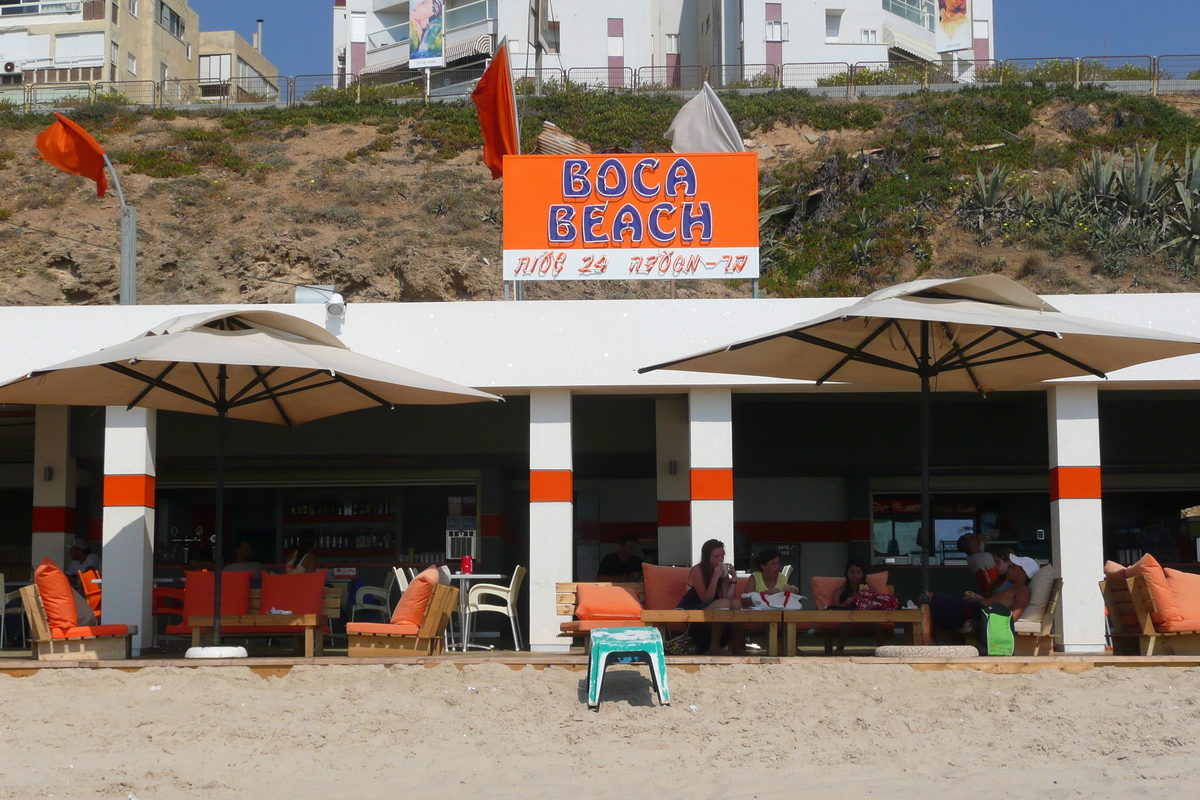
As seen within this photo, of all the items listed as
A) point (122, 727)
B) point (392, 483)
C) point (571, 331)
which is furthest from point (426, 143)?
point (122, 727)

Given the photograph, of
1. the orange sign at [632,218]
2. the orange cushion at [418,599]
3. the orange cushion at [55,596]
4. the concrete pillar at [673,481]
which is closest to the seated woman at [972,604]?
the concrete pillar at [673,481]

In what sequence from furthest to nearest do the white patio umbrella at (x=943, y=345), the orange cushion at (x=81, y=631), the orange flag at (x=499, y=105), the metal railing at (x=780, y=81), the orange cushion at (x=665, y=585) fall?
the metal railing at (x=780, y=81) < the orange flag at (x=499, y=105) < the orange cushion at (x=665, y=585) < the orange cushion at (x=81, y=631) < the white patio umbrella at (x=943, y=345)

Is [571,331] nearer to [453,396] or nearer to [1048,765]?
[453,396]

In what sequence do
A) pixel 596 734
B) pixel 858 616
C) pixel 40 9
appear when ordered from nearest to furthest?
pixel 596 734, pixel 858 616, pixel 40 9

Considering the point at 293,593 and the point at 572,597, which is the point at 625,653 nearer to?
the point at 572,597

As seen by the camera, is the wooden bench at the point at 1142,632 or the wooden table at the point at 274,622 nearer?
the wooden bench at the point at 1142,632

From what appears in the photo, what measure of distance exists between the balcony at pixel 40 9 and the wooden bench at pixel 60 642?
49.9m

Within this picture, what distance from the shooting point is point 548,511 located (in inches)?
420

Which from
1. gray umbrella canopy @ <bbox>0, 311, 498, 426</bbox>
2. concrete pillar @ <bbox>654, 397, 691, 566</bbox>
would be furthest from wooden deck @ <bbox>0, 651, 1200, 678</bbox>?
concrete pillar @ <bbox>654, 397, 691, 566</bbox>

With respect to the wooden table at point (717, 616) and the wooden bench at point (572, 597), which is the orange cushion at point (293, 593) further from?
the wooden table at point (717, 616)

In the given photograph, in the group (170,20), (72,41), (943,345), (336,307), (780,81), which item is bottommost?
(943,345)

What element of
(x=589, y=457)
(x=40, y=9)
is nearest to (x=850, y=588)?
(x=589, y=457)

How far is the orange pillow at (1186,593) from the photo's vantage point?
7.75m

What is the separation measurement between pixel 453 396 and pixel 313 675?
223 cm
